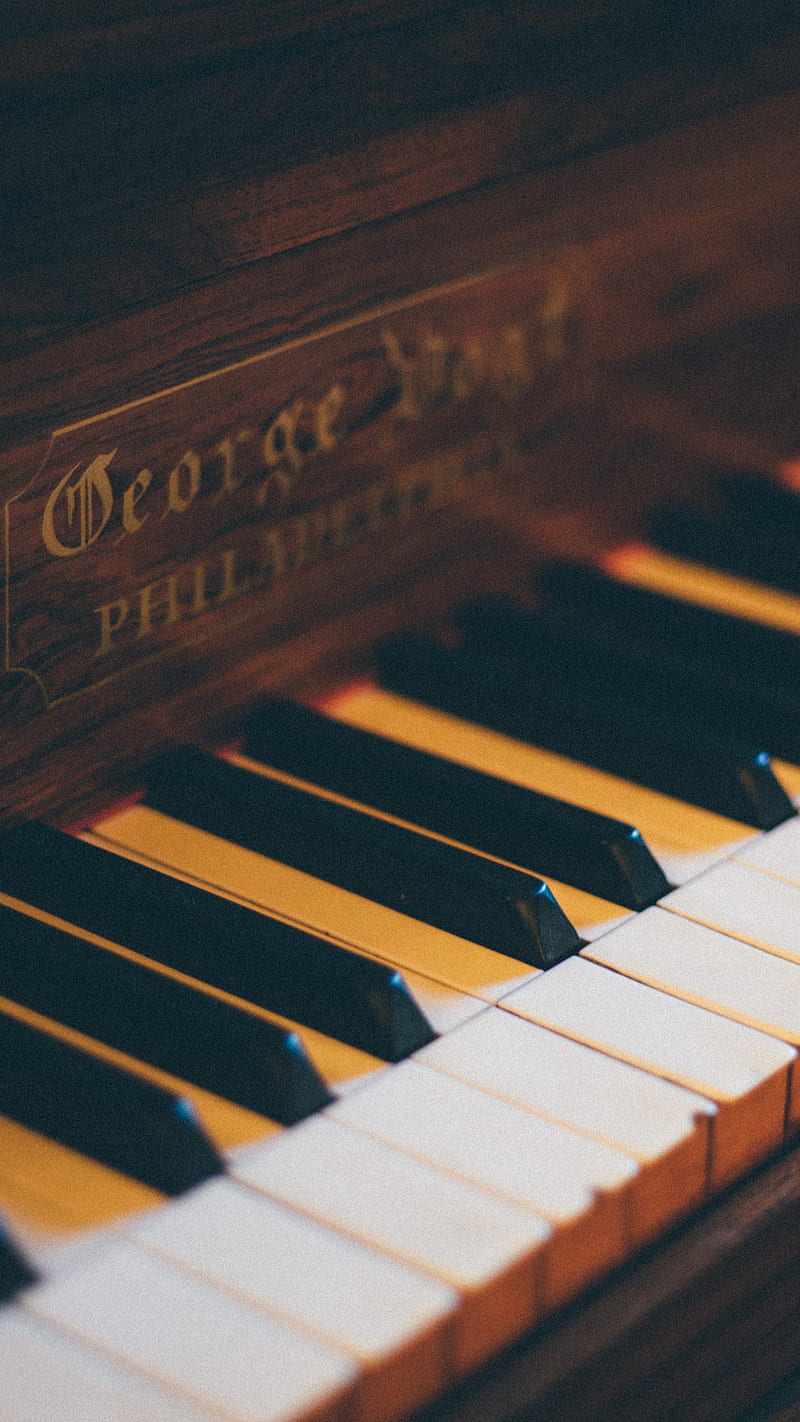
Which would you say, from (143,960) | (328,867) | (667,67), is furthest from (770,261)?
(143,960)

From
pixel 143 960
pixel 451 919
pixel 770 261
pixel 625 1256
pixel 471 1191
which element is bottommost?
pixel 625 1256

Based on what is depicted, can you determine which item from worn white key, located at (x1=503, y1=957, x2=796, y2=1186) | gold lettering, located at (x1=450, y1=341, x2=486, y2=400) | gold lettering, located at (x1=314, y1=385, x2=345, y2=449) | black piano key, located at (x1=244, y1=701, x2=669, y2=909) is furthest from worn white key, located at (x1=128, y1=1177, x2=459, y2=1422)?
gold lettering, located at (x1=450, y1=341, x2=486, y2=400)

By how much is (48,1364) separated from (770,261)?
1686 millimetres

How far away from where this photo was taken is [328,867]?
5.18ft

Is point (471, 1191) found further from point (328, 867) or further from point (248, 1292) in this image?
point (328, 867)

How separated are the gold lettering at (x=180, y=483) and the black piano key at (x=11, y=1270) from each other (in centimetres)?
73

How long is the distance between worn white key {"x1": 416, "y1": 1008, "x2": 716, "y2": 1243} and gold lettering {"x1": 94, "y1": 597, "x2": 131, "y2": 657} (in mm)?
499

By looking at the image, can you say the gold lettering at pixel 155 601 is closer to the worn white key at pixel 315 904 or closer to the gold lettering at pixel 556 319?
the worn white key at pixel 315 904

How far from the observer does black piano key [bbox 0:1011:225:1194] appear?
1207mm

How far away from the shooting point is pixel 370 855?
1573 millimetres

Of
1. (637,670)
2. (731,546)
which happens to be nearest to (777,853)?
(637,670)

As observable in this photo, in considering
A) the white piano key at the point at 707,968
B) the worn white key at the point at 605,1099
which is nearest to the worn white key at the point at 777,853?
the white piano key at the point at 707,968

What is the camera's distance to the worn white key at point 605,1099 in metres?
1.26

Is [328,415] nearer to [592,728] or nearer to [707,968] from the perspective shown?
[592,728]
